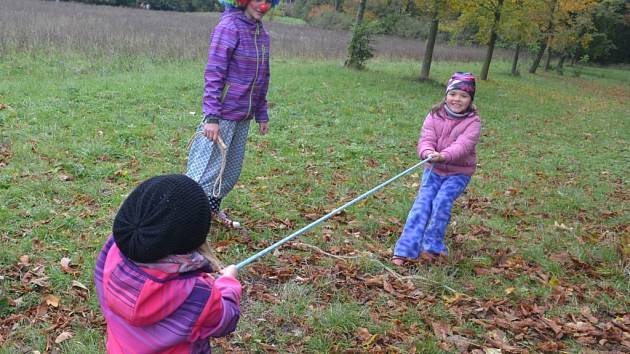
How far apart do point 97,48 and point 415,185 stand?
35.6 feet

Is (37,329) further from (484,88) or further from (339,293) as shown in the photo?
(484,88)

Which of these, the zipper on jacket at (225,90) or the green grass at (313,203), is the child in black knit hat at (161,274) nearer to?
the green grass at (313,203)

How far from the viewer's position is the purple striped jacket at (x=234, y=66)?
13.1 ft

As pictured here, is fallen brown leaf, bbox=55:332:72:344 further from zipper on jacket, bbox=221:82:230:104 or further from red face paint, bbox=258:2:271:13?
red face paint, bbox=258:2:271:13

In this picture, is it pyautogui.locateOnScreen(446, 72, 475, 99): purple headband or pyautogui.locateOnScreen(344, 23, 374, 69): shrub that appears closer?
pyautogui.locateOnScreen(446, 72, 475, 99): purple headband

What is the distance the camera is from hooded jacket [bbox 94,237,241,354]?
179 cm

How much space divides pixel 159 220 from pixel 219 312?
0.44 m

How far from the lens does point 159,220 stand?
172 cm

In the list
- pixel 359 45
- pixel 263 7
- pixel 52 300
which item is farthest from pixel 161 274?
pixel 359 45

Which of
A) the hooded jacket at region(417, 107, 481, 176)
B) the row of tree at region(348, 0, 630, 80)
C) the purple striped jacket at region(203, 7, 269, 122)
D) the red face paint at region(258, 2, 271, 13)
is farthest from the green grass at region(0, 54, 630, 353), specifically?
the row of tree at region(348, 0, 630, 80)

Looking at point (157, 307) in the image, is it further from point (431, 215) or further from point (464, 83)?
point (464, 83)

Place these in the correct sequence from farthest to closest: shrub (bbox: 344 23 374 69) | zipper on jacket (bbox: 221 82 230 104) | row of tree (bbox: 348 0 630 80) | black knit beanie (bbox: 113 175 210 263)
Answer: row of tree (bbox: 348 0 630 80) → shrub (bbox: 344 23 374 69) → zipper on jacket (bbox: 221 82 230 104) → black knit beanie (bbox: 113 175 210 263)

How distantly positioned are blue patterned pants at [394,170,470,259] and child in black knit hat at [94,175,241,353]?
106 inches

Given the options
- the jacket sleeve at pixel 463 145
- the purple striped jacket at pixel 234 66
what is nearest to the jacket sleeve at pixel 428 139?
the jacket sleeve at pixel 463 145
